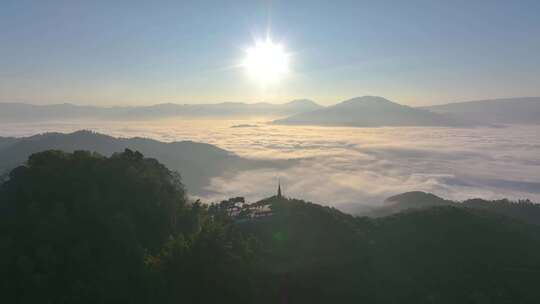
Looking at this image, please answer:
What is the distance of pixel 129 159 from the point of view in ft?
188

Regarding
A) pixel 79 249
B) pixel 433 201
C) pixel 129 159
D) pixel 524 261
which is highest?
pixel 129 159

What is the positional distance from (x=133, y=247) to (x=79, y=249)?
4640 millimetres

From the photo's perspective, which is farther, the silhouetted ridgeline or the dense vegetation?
the silhouetted ridgeline

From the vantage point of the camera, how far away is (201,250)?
35.2 meters

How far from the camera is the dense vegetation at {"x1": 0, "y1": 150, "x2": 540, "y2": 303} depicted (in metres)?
33.1

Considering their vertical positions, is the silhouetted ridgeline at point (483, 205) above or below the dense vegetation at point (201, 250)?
below

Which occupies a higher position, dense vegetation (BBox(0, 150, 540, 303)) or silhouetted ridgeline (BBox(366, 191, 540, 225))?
dense vegetation (BBox(0, 150, 540, 303))

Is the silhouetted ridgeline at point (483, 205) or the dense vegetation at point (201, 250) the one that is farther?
Answer: the silhouetted ridgeline at point (483, 205)

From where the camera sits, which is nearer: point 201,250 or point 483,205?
point 201,250

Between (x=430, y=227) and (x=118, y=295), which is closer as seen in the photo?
(x=118, y=295)

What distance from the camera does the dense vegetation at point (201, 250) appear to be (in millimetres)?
33094

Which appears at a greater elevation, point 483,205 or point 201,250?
point 201,250

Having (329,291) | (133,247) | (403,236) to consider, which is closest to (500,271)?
(403,236)

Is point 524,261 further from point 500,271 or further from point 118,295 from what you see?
point 118,295
